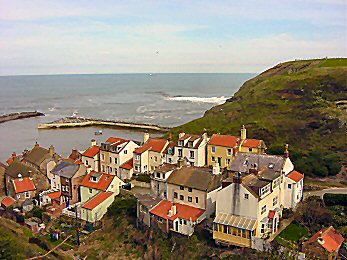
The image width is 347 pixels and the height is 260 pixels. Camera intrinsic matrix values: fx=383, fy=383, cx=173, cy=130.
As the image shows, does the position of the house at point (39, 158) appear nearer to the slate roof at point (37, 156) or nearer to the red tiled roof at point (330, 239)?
the slate roof at point (37, 156)

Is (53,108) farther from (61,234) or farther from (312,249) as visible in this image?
(312,249)

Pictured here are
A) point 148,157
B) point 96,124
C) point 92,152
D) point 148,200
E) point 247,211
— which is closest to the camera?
point 247,211

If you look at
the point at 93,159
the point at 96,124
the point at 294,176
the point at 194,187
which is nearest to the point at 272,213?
the point at 294,176

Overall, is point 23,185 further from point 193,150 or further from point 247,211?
point 247,211

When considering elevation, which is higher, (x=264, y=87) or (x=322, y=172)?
(x=264, y=87)

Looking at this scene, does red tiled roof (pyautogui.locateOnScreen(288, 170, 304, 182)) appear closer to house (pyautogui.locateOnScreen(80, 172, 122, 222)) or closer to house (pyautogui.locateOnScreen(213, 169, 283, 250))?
house (pyautogui.locateOnScreen(213, 169, 283, 250))

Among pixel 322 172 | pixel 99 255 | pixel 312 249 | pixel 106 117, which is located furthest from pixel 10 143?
pixel 312 249

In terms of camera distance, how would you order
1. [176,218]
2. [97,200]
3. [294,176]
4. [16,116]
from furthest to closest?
[16,116] → [97,200] → [294,176] → [176,218]
